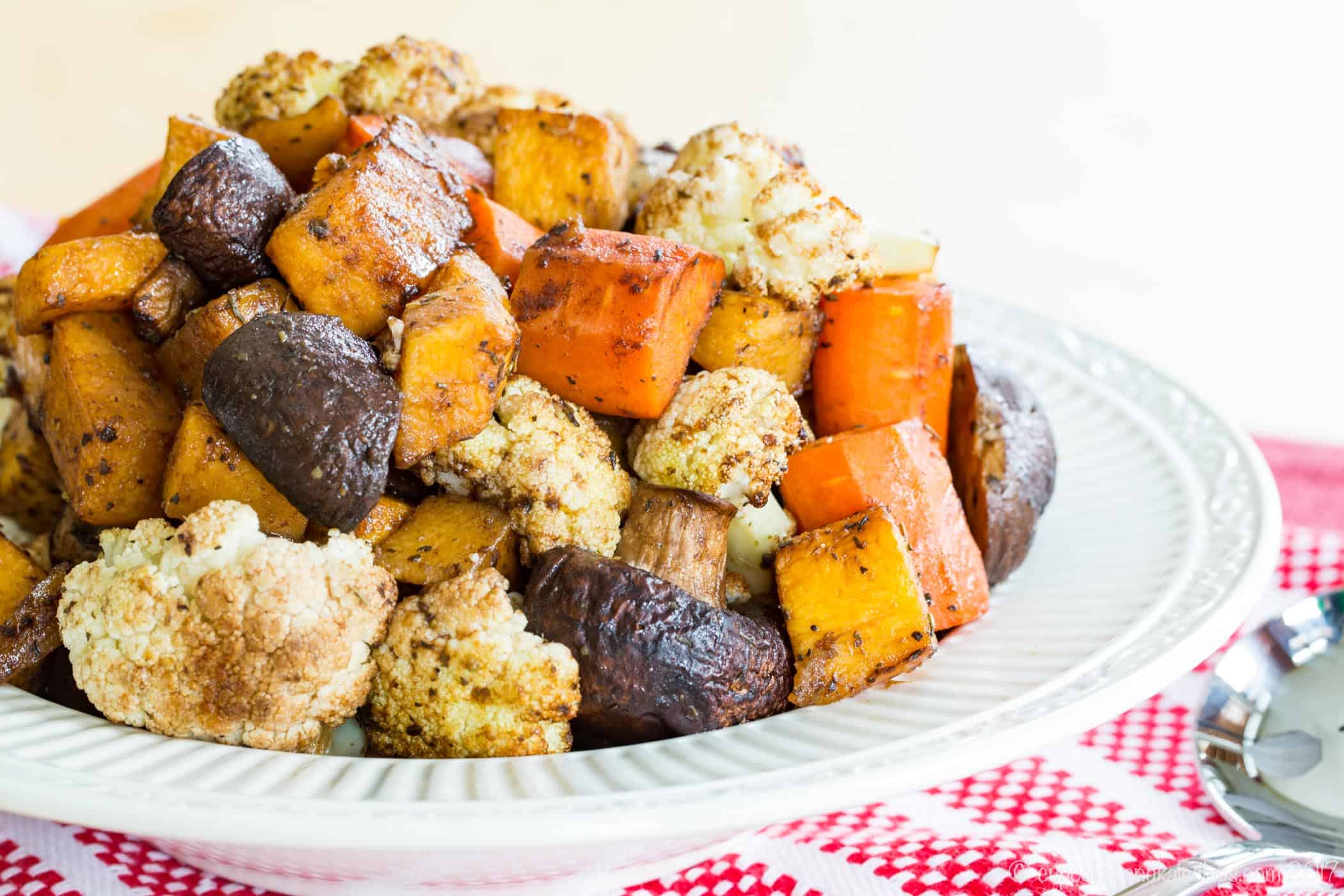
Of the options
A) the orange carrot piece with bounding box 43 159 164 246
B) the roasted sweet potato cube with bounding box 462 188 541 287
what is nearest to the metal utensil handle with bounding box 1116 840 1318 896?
the roasted sweet potato cube with bounding box 462 188 541 287

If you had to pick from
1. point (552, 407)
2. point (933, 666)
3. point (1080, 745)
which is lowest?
point (1080, 745)

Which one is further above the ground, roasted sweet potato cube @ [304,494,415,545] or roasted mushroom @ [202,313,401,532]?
roasted mushroom @ [202,313,401,532]

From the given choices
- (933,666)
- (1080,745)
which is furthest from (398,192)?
(1080,745)

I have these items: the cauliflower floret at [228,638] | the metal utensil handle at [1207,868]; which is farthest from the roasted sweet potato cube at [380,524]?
the metal utensil handle at [1207,868]

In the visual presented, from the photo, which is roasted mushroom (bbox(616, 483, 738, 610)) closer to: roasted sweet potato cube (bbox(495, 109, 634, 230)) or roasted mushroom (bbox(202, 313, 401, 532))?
roasted mushroom (bbox(202, 313, 401, 532))

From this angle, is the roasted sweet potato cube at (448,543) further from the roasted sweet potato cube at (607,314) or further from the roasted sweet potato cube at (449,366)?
the roasted sweet potato cube at (607,314)

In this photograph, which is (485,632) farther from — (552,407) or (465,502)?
(552,407)

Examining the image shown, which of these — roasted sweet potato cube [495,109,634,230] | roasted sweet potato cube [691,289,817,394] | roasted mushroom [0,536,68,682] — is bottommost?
roasted mushroom [0,536,68,682]

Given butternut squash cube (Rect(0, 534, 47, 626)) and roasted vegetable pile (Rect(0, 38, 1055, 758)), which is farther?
butternut squash cube (Rect(0, 534, 47, 626))
